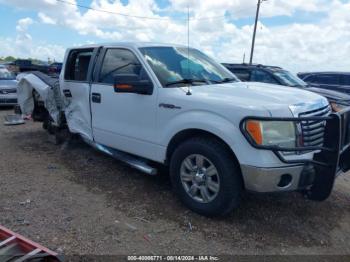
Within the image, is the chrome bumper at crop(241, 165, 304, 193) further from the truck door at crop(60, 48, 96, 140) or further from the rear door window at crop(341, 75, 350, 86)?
the rear door window at crop(341, 75, 350, 86)

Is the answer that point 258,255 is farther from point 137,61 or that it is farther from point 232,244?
point 137,61

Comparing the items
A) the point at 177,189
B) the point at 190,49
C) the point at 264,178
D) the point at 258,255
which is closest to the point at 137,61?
the point at 190,49

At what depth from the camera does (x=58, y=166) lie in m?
5.73

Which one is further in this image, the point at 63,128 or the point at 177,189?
the point at 63,128

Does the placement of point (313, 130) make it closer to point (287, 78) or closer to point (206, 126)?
point (206, 126)

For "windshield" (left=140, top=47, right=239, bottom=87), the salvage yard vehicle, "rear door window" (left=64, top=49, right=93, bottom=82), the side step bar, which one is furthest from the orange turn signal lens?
the salvage yard vehicle

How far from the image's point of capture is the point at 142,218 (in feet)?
13.0

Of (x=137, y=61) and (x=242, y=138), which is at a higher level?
(x=137, y=61)

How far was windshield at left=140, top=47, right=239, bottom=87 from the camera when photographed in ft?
14.3

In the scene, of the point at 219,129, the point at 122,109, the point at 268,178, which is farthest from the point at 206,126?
the point at 122,109

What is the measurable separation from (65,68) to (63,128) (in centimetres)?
126

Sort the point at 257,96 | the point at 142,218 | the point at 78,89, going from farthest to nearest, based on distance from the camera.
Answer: the point at 78,89, the point at 142,218, the point at 257,96

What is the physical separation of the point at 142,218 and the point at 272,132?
1660 millimetres

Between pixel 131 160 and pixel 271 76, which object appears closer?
pixel 131 160
